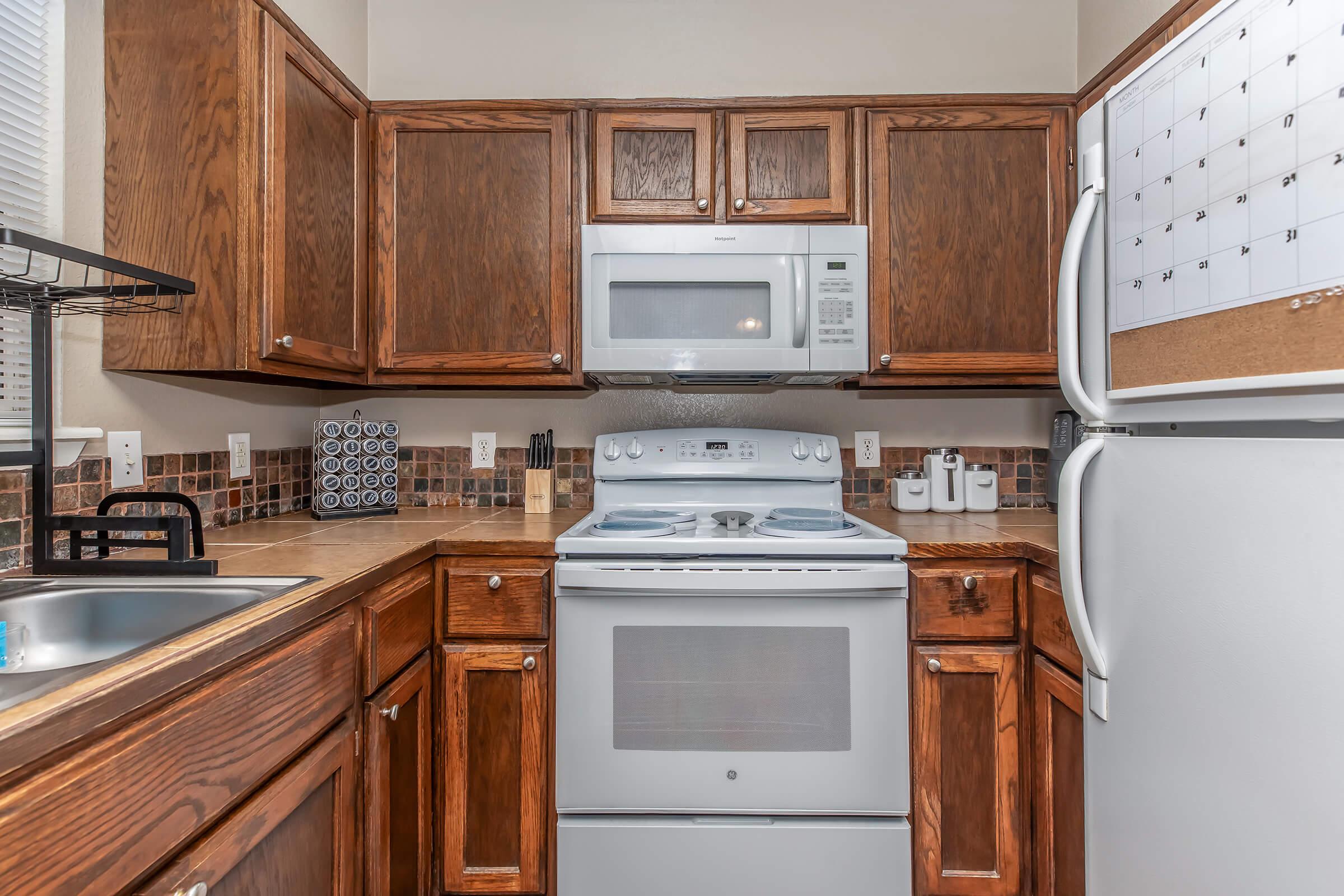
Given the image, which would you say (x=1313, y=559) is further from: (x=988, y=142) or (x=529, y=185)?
(x=529, y=185)

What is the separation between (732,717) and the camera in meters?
1.59

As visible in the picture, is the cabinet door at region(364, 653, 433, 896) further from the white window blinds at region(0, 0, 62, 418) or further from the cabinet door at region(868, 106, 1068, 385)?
the cabinet door at region(868, 106, 1068, 385)

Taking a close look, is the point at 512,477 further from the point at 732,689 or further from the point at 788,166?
the point at 788,166

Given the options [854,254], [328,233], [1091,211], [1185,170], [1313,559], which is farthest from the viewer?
[854,254]

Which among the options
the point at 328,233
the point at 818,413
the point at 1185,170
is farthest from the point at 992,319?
the point at 328,233

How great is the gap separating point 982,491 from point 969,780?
2.87 ft

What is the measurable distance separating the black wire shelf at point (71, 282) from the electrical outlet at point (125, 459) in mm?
267

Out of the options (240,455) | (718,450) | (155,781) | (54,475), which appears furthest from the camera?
(718,450)

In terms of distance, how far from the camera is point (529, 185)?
1.96 metres

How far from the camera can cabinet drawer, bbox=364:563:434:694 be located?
1.31m

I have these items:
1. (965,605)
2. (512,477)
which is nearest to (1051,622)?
(965,605)

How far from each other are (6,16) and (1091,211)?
1900 millimetres

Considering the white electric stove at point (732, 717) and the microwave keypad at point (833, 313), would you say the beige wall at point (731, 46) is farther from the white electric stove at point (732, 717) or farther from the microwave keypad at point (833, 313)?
the white electric stove at point (732, 717)

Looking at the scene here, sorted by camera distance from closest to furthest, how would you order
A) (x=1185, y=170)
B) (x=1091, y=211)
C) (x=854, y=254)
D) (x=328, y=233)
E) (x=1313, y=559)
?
(x=1313, y=559)
(x=1185, y=170)
(x=1091, y=211)
(x=328, y=233)
(x=854, y=254)
